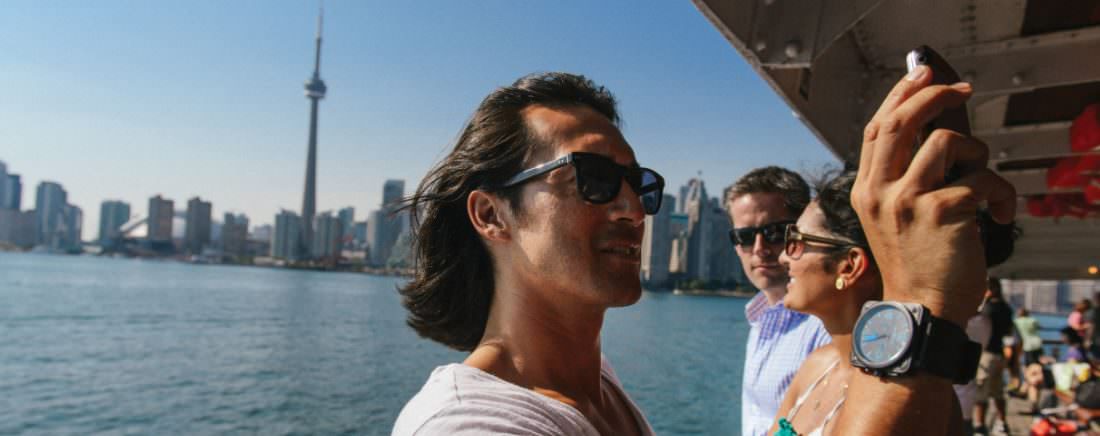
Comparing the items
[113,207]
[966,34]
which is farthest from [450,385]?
[113,207]

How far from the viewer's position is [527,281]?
4.35ft

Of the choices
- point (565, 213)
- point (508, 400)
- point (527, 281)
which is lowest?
point (508, 400)

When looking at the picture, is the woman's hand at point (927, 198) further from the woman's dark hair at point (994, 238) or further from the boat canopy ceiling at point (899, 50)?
the boat canopy ceiling at point (899, 50)

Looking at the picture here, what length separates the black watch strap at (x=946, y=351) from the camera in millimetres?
731

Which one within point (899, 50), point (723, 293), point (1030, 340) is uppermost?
point (899, 50)

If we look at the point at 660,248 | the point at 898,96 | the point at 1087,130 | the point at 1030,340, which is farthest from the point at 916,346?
the point at 660,248

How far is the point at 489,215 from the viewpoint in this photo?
1.38m

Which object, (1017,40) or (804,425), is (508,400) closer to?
(804,425)

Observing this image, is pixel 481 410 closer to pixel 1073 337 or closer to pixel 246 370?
pixel 1073 337

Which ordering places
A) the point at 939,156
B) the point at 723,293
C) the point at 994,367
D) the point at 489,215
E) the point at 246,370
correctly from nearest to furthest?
1. the point at 939,156
2. the point at 489,215
3. the point at 994,367
4. the point at 246,370
5. the point at 723,293

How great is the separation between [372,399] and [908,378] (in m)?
19.2

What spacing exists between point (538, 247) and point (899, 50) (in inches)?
90.9

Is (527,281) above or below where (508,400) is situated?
above

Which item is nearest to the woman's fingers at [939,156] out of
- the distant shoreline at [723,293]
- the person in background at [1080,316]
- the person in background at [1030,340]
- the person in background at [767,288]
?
the person in background at [767,288]
